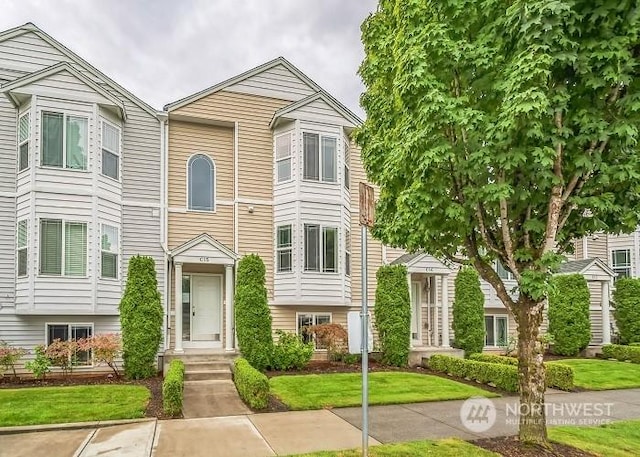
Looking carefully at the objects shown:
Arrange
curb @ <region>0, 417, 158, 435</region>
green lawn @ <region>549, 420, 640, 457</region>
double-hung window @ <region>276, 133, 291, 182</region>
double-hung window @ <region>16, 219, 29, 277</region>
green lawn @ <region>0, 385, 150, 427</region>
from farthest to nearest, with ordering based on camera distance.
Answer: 1. double-hung window @ <region>276, 133, 291, 182</region>
2. double-hung window @ <region>16, 219, 29, 277</region>
3. green lawn @ <region>0, 385, 150, 427</region>
4. curb @ <region>0, 417, 158, 435</region>
5. green lawn @ <region>549, 420, 640, 457</region>

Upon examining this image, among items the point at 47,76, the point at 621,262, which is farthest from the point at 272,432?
the point at 621,262

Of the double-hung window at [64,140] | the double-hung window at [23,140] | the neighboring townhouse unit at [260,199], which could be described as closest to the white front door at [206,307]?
the neighboring townhouse unit at [260,199]

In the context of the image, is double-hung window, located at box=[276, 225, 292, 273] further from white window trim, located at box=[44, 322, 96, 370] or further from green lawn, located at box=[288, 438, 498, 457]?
green lawn, located at box=[288, 438, 498, 457]

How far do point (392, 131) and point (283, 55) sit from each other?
9.64 meters

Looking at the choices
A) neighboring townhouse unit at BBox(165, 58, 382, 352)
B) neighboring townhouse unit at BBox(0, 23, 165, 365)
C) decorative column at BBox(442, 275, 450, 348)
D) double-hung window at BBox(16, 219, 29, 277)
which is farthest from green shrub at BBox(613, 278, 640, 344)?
double-hung window at BBox(16, 219, 29, 277)

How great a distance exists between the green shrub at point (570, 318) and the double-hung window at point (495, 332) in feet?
5.59

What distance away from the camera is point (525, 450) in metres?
6.70

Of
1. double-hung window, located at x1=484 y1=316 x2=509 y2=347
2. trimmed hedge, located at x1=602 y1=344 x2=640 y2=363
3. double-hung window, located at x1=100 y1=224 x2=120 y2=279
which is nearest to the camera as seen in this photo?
double-hung window, located at x1=100 y1=224 x2=120 y2=279

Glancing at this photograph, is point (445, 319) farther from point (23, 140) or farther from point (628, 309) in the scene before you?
point (23, 140)

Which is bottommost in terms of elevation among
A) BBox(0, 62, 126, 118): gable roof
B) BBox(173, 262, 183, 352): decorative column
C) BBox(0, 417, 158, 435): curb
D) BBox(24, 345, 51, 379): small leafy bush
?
BBox(0, 417, 158, 435): curb

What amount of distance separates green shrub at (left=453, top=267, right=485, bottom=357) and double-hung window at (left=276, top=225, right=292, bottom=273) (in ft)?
19.3

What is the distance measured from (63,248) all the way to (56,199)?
1263 mm

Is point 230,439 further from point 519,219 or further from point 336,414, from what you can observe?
point 519,219

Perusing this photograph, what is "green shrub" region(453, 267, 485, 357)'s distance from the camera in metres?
16.2
